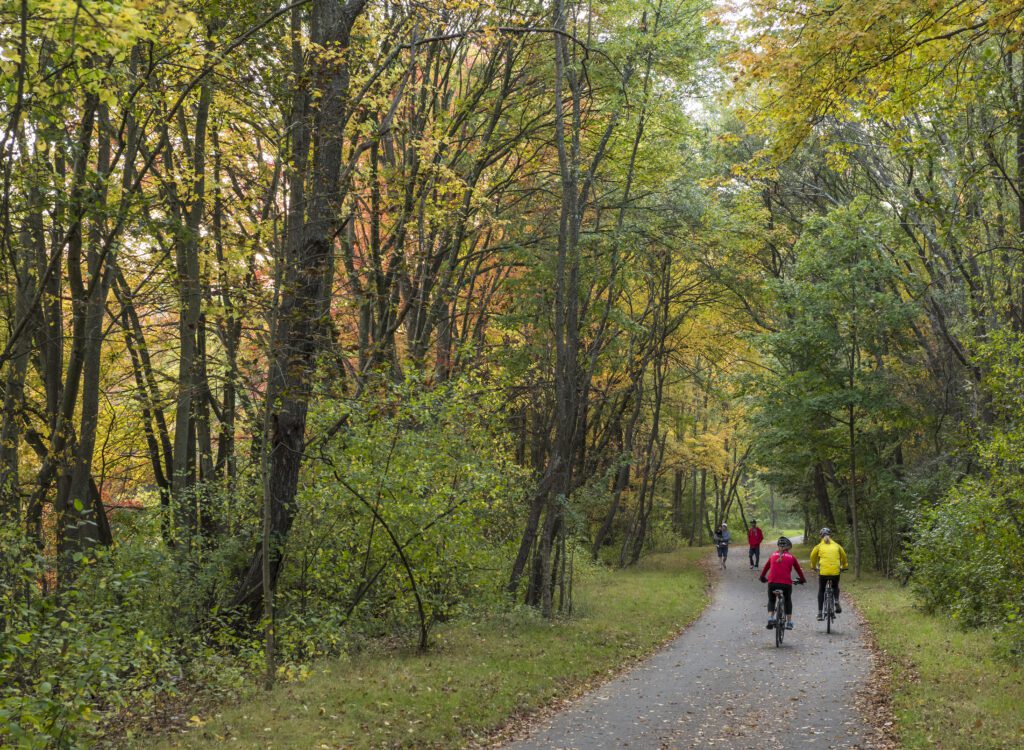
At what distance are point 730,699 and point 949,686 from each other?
2462 mm

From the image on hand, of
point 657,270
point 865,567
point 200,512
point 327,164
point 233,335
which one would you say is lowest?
point 865,567

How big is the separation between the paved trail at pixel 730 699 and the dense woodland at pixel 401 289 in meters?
2.64

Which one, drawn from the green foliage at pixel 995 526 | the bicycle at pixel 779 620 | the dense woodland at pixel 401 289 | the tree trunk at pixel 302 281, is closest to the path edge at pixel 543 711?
the bicycle at pixel 779 620

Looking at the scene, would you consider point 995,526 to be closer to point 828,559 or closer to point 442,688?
point 828,559

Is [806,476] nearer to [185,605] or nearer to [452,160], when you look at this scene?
[452,160]

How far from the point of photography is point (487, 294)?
75.1ft

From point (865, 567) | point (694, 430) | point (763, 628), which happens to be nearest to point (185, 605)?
point (763, 628)

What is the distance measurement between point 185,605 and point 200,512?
198 centimetres

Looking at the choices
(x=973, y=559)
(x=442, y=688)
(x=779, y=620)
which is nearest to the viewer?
(x=442, y=688)

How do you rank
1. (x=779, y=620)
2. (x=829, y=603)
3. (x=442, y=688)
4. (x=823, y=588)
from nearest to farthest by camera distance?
(x=442, y=688), (x=779, y=620), (x=829, y=603), (x=823, y=588)

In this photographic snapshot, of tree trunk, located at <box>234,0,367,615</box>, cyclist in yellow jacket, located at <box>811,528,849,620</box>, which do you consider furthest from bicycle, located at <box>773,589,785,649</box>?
tree trunk, located at <box>234,0,367,615</box>

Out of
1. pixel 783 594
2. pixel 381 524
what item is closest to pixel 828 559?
pixel 783 594

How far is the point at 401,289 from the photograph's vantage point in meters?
16.3

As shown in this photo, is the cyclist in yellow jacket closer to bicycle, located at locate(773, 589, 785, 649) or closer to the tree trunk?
bicycle, located at locate(773, 589, 785, 649)
